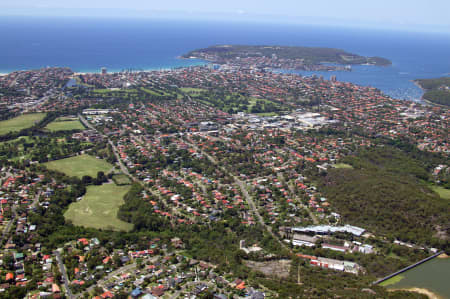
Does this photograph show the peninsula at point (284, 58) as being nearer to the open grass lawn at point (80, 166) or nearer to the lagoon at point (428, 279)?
the open grass lawn at point (80, 166)

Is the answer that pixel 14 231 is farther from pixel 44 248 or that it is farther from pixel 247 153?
pixel 247 153

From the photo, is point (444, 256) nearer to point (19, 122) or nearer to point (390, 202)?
point (390, 202)

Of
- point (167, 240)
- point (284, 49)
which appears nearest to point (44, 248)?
point (167, 240)

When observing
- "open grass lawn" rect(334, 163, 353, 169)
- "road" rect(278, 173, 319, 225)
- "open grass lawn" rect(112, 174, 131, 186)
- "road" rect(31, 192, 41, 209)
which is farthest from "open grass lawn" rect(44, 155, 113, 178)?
"open grass lawn" rect(334, 163, 353, 169)

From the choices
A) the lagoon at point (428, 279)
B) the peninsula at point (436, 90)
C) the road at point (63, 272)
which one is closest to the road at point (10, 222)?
the road at point (63, 272)

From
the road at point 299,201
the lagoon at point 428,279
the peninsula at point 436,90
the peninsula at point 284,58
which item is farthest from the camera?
the peninsula at point 284,58

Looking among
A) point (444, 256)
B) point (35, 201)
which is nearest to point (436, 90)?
point (444, 256)
